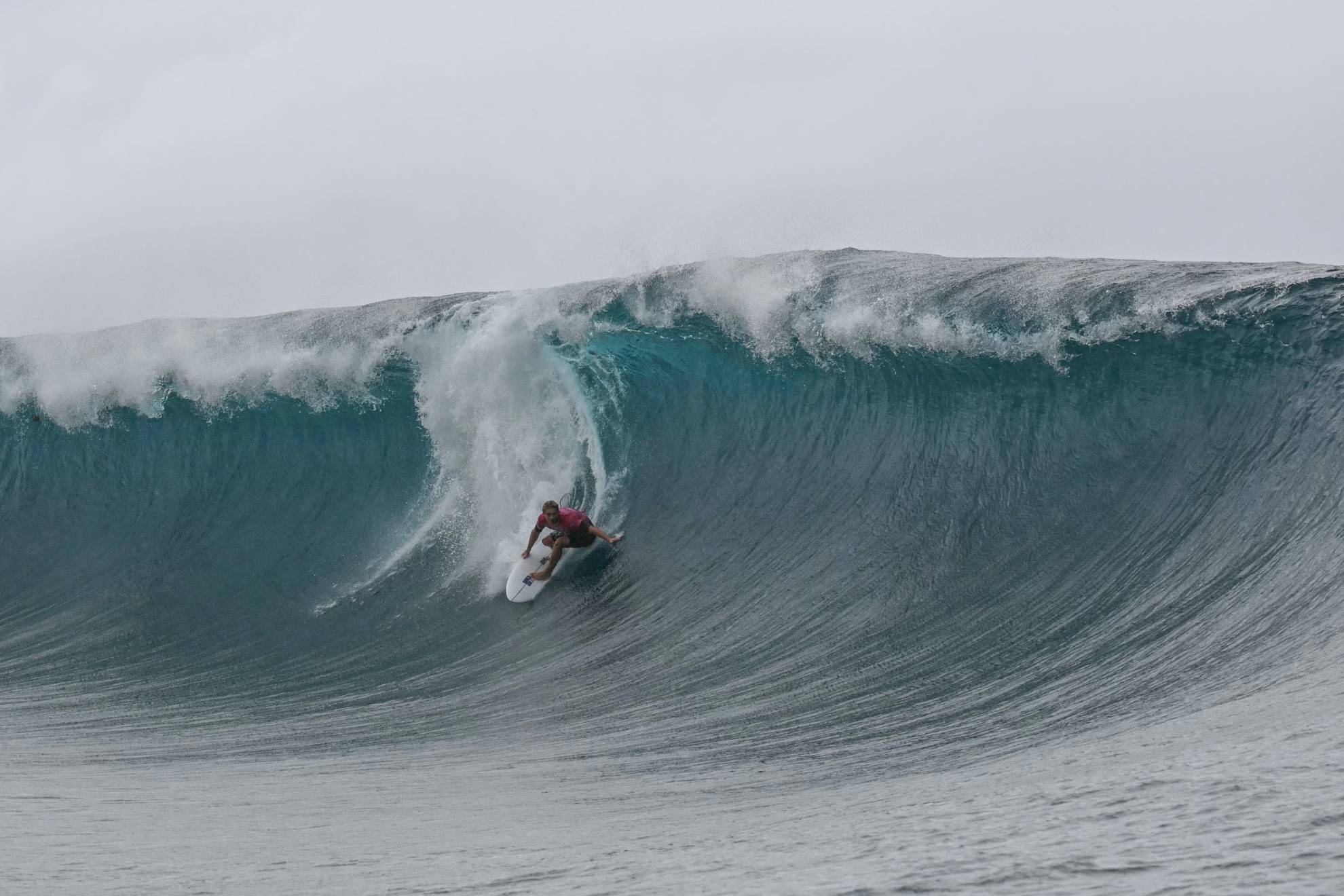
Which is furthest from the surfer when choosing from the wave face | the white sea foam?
the white sea foam

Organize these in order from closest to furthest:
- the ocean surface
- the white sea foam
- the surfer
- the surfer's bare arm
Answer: the ocean surface
the surfer
the surfer's bare arm
the white sea foam

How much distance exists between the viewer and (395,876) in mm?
4699

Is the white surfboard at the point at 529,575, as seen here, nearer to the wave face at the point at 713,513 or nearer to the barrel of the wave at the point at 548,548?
the barrel of the wave at the point at 548,548

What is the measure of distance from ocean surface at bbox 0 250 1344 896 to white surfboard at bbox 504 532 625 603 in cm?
12

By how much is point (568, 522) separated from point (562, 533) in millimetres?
124

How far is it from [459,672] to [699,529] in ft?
7.93

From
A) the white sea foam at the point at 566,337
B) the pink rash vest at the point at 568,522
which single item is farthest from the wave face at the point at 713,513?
the pink rash vest at the point at 568,522

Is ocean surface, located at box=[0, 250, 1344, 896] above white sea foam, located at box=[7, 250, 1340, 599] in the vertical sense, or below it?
below

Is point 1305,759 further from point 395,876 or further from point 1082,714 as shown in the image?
point 395,876

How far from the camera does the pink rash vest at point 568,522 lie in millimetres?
9352

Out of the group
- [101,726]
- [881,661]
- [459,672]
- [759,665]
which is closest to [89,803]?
[101,726]

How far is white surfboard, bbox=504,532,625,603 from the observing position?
30.8 ft

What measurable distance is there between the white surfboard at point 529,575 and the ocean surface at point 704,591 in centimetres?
12

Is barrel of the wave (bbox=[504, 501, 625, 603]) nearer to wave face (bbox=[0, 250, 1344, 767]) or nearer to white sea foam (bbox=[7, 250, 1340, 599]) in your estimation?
wave face (bbox=[0, 250, 1344, 767])
